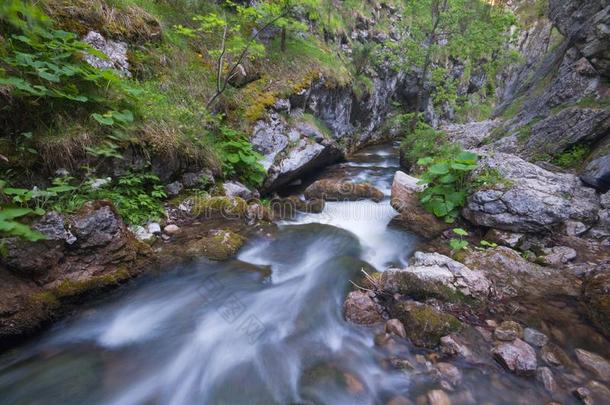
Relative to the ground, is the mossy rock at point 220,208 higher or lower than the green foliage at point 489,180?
lower

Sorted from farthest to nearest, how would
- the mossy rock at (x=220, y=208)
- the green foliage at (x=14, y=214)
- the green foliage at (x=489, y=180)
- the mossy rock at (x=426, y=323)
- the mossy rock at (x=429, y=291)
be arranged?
the green foliage at (x=489, y=180) < the mossy rock at (x=220, y=208) < the mossy rock at (x=429, y=291) < the mossy rock at (x=426, y=323) < the green foliage at (x=14, y=214)

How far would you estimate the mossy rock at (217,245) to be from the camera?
13.2ft

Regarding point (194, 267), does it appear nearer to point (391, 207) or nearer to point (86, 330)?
point (86, 330)

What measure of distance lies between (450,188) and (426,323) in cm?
329

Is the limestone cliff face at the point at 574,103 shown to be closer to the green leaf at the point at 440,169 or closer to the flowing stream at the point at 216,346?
the green leaf at the point at 440,169

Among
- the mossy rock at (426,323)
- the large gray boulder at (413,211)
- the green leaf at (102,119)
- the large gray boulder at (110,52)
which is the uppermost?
the large gray boulder at (110,52)

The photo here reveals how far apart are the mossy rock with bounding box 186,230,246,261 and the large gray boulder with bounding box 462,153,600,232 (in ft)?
13.4

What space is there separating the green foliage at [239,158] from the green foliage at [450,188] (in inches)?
130

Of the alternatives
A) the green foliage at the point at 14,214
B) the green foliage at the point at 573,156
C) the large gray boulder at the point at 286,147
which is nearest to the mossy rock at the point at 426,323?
the green foliage at the point at 14,214

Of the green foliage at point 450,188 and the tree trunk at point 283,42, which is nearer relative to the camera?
the green foliage at point 450,188

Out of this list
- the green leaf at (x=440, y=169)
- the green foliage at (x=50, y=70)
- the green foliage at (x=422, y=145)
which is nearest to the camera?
the green foliage at (x=50, y=70)

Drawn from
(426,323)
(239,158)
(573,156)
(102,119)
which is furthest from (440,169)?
(102,119)

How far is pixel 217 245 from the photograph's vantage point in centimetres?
419

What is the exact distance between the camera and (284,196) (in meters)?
6.92
